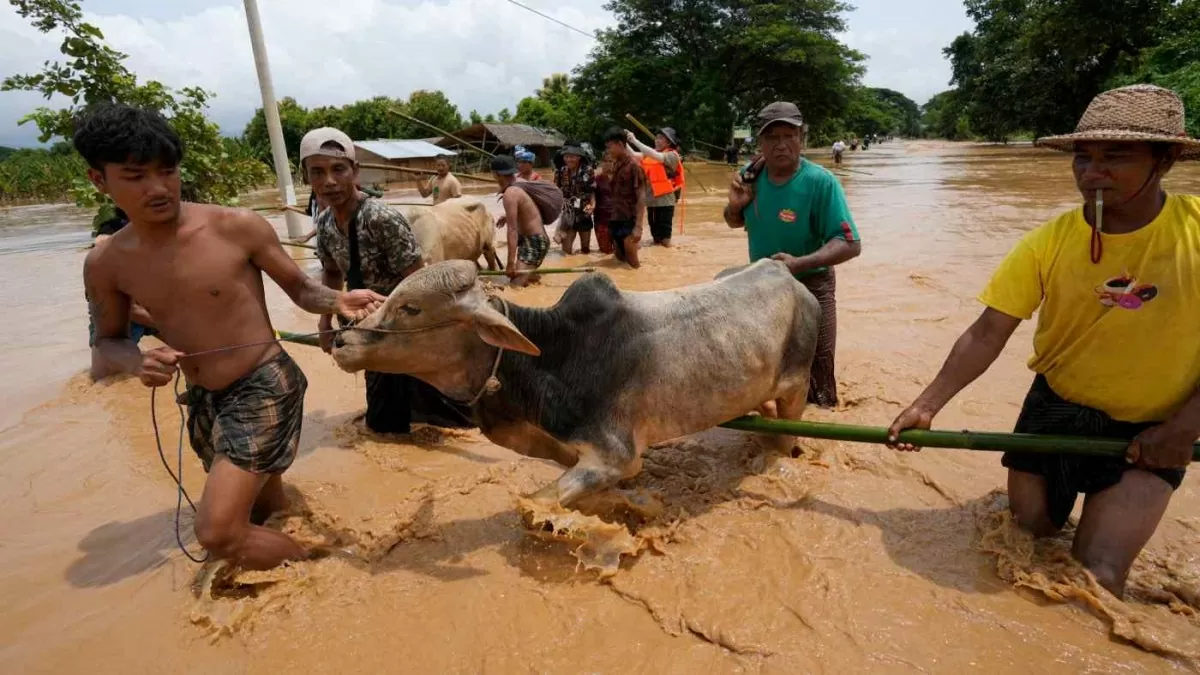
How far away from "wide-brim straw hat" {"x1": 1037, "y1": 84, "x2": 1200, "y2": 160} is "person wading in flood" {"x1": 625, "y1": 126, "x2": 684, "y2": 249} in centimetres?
762

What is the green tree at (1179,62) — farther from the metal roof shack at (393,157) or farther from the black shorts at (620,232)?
the metal roof shack at (393,157)

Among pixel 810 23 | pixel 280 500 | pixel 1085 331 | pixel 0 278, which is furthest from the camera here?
pixel 810 23

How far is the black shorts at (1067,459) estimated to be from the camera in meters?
2.82

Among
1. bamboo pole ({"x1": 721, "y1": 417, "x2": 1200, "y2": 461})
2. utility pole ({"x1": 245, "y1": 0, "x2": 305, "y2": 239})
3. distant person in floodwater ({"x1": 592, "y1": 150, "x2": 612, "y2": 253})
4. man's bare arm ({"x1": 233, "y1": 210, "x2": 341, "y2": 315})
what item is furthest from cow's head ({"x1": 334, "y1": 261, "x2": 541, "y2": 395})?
utility pole ({"x1": 245, "y1": 0, "x2": 305, "y2": 239})

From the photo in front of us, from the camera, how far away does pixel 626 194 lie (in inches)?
392

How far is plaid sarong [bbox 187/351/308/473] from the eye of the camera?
9.59 feet

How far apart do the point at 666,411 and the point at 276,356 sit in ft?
6.07

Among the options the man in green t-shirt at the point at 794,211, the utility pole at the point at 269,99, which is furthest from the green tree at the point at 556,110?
the man in green t-shirt at the point at 794,211

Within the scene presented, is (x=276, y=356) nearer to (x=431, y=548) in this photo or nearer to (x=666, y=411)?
(x=431, y=548)

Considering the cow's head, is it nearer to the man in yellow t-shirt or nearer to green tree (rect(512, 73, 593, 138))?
the man in yellow t-shirt

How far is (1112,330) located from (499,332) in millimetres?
2495

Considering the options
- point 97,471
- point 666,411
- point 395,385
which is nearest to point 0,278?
point 97,471

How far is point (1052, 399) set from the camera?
9.86ft

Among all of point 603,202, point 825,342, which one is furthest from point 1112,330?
point 603,202
